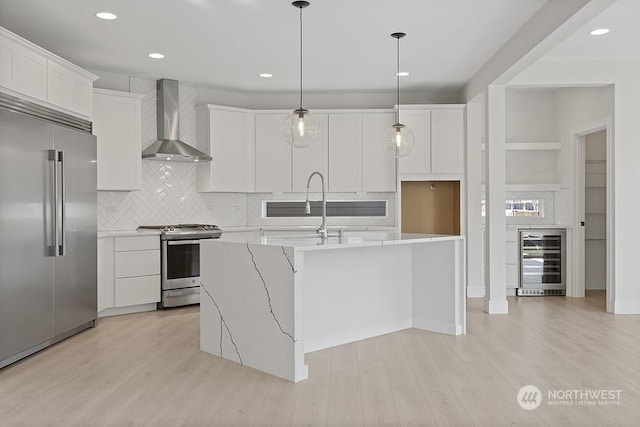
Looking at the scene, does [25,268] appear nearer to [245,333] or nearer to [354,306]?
[245,333]

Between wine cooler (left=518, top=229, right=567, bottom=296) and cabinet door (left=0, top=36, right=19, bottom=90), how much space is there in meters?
5.61

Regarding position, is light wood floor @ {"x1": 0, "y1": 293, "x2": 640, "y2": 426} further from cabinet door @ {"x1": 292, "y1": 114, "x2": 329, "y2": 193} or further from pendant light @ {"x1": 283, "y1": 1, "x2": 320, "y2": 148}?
cabinet door @ {"x1": 292, "y1": 114, "x2": 329, "y2": 193}

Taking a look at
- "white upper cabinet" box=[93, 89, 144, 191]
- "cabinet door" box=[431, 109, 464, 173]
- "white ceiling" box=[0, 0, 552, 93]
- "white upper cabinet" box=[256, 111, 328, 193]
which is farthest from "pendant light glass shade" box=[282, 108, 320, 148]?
"cabinet door" box=[431, 109, 464, 173]

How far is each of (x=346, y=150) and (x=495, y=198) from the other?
2.08m

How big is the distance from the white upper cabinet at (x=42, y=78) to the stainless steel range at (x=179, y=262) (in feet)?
5.10

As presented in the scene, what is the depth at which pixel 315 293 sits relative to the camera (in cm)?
407

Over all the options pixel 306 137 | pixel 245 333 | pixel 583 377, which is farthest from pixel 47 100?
pixel 583 377

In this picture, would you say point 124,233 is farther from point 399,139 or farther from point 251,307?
point 399,139

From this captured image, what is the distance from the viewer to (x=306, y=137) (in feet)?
13.3

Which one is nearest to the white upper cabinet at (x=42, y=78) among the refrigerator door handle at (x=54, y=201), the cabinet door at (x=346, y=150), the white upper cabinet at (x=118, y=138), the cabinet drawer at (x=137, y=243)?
the refrigerator door handle at (x=54, y=201)

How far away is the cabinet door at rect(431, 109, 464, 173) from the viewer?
678 cm

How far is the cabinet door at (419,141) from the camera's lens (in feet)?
22.3

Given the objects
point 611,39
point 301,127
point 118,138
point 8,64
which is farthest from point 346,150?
point 8,64

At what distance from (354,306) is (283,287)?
1082 mm
